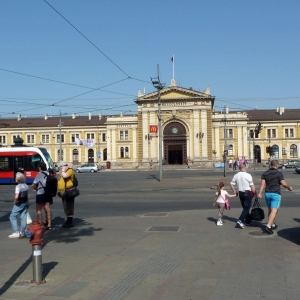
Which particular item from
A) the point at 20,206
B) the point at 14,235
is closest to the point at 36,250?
the point at 14,235

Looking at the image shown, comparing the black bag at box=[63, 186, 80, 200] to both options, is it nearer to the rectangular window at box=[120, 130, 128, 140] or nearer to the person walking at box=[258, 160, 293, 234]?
the person walking at box=[258, 160, 293, 234]

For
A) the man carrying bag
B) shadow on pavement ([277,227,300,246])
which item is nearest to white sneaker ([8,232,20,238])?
the man carrying bag

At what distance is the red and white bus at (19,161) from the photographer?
3703cm

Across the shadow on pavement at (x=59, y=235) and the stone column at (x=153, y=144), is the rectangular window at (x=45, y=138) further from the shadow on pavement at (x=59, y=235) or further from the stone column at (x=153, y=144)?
the shadow on pavement at (x=59, y=235)

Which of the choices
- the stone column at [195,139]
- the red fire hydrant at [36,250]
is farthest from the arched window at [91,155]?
the red fire hydrant at [36,250]

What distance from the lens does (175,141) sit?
90250mm

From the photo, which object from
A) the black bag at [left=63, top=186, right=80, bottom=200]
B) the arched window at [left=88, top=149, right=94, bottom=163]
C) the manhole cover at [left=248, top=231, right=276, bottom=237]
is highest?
the arched window at [left=88, top=149, right=94, bottom=163]

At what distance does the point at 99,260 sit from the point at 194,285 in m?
2.46

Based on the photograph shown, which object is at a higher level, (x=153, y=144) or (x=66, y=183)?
(x=153, y=144)

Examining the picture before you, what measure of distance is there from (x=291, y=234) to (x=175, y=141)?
259 ft

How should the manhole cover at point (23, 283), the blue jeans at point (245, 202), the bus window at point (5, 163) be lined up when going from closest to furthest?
the manhole cover at point (23, 283)
the blue jeans at point (245, 202)
the bus window at point (5, 163)

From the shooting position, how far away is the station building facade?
88.4m

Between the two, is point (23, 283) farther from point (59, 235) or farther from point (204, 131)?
point (204, 131)

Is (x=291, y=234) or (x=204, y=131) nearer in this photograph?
(x=291, y=234)
